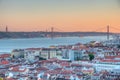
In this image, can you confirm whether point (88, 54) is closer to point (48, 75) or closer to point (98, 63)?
point (98, 63)

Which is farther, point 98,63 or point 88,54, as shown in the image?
point 88,54

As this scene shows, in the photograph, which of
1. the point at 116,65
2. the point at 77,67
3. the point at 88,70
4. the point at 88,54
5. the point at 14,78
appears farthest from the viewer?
the point at 88,54

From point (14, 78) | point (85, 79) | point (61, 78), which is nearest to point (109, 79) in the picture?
point (85, 79)

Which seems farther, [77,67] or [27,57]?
[27,57]

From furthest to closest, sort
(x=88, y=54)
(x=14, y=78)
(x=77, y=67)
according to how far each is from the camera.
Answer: (x=88, y=54), (x=77, y=67), (x=14, y=78)

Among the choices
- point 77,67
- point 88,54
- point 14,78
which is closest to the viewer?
point 14,78

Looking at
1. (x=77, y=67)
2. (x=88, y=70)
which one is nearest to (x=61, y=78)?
(x=88, y=70)

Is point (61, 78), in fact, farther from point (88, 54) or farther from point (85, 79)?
point (88, 54)

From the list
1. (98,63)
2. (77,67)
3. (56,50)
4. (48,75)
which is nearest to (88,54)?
(56,50)
